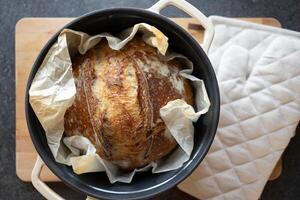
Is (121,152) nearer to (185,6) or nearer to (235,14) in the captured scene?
(185,6)

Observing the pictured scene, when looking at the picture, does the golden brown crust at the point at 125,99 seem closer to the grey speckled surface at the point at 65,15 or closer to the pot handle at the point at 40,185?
the pot handle at the point at 40,185

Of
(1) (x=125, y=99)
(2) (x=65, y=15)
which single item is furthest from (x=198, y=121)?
(2) (x=65, y=15)

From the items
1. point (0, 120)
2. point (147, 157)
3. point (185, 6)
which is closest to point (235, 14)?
point (185, 6)

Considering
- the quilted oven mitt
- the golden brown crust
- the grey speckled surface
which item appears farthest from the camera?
the grey speckled surface

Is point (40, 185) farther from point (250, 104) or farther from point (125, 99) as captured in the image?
point (250, 104)

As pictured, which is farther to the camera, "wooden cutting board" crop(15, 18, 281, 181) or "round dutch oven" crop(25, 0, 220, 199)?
"wooden cutting board" crop(15, 18, 281, 181)

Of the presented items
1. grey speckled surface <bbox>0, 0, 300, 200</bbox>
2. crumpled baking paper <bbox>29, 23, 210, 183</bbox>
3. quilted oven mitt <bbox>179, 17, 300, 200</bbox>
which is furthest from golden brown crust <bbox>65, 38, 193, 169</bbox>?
grey speckled surface <bbox>0, 0, 300, 200</bbox>

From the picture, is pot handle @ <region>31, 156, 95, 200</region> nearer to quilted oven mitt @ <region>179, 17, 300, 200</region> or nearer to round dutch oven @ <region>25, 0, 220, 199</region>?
round dutch oven @ <region>25, 0, 220, 199</region>
